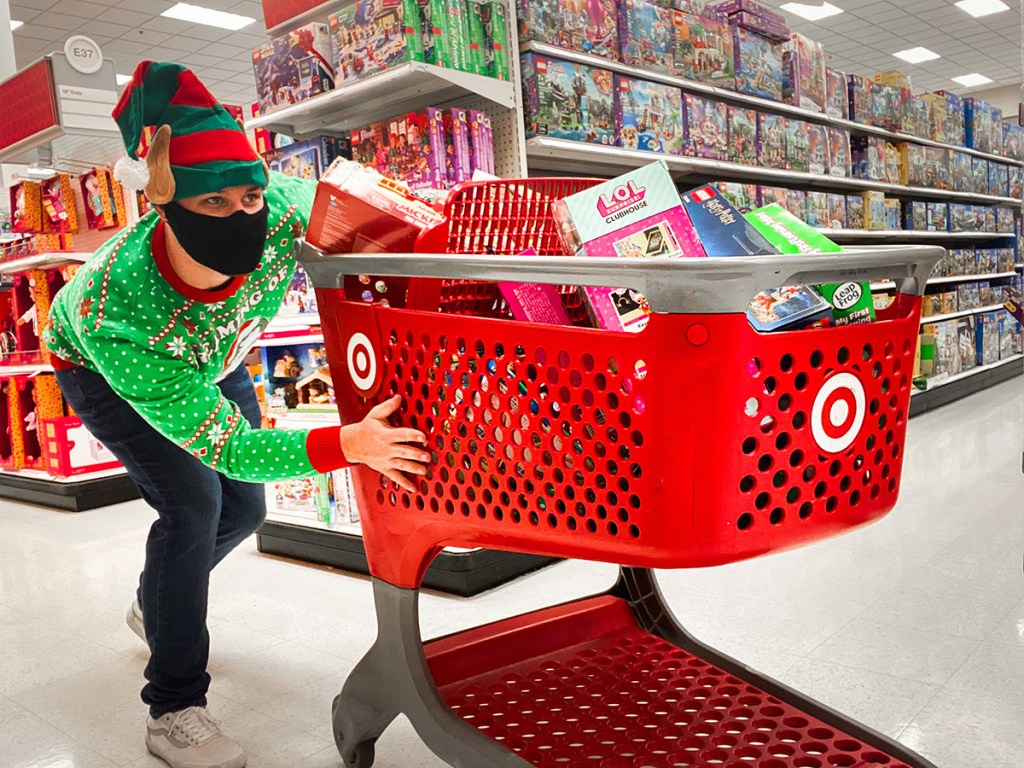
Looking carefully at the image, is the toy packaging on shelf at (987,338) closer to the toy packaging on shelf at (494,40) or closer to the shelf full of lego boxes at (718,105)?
the shelf full of lego boxes at (718,105)

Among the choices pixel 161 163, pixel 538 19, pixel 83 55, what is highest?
pixel 83 55

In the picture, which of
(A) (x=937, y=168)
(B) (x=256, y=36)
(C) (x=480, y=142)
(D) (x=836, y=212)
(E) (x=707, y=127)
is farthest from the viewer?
(B) (x=256, y=36)

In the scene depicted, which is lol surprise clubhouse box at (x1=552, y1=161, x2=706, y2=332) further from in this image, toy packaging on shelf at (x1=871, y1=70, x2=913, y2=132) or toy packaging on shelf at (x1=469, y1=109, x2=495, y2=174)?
toy packaging on shelf at (x1=871, y1=70, x2=913, y2=132)

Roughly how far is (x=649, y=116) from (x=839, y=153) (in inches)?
87.4

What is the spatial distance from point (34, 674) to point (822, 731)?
6.23 feet

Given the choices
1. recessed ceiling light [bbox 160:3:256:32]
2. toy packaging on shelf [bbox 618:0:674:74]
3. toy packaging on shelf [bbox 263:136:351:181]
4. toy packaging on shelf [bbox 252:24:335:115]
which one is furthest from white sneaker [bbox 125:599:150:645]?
recessed ceiling light [bbox 160:3:256:32]

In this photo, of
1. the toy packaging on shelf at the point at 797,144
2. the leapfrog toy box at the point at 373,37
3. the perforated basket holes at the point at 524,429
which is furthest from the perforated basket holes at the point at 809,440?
A: the toy packaging on shelf at the point at 797,144

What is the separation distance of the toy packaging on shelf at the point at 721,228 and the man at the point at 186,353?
458 mm

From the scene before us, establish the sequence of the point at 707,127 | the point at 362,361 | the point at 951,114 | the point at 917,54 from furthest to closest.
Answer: the point at 917,54, the point at 951,114, the point at 707,127, the point at 362,361

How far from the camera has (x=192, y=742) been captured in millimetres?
1626

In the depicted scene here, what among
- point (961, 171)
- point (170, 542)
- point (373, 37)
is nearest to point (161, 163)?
point (170, 542)

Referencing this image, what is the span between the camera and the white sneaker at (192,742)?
1.59m

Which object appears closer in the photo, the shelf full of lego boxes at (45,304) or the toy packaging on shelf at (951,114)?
the shelf full of lego boxes at (45,304)

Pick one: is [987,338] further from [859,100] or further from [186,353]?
[186,353]
